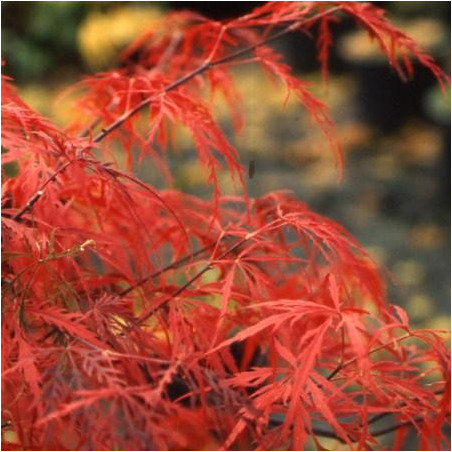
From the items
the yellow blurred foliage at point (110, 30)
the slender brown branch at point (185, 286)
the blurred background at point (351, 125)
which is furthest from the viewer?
the yellow blurred foliage at point (110, 30)

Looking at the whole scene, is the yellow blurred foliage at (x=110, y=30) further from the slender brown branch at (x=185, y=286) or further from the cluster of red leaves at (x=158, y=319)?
the slender brown branch at (x=185, y=286)

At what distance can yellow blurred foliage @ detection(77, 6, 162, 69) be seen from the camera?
4.03m

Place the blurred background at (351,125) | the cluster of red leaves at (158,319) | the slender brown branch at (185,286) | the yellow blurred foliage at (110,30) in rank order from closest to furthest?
the cluster of red leaves at (158,319)
the slender brown branch at (185,286)
the blurred background at (351,125)
the yellow blurred foliage at (110,30)

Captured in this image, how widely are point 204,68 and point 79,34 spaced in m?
3.14

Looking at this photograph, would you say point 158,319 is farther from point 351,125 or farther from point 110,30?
point 351,125

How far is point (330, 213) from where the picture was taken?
3.99 metres

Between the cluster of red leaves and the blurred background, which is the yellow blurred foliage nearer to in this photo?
the blurred background

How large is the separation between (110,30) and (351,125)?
1.31 metres

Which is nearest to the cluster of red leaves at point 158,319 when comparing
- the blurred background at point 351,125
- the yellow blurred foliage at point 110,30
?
the blurred background at point 351,125

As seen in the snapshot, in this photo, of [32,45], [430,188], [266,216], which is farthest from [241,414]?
[32,45]

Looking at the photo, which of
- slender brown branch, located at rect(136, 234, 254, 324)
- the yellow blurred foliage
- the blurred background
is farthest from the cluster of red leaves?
the yellow blurred foliage

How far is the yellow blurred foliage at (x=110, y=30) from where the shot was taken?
13.2ft

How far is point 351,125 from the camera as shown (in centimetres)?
471

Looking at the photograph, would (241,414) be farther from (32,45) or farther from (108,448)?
(32,45)
